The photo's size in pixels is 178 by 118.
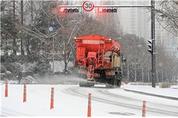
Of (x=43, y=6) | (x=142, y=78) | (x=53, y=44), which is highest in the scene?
(x=43, y=6)

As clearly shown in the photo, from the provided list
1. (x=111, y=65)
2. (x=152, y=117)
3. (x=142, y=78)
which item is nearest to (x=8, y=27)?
(x=111, y=65)

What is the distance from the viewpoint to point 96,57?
39688 millimetres

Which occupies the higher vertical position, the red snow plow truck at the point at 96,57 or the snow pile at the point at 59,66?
the red snow plow truck at the point at 96,57

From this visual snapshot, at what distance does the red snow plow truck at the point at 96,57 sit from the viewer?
39.5 metres

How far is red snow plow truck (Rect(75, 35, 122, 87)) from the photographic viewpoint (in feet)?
130

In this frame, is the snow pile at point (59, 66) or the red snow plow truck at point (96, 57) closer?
the red snow plow truck at point (96, 57)

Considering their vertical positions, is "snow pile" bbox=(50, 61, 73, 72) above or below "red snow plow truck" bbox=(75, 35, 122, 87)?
below

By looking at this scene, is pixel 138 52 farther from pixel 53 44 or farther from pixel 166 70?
pixel 53 44

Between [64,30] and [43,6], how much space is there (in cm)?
497

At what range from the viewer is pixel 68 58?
6831 cm

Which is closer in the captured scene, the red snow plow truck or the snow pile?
the red snow plow truck

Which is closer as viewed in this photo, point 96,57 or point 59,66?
point 96,57

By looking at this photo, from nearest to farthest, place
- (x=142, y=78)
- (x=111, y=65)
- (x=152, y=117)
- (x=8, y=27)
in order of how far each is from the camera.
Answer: (x=152, y=117) → (x=111, y=65) → (x=8, y=27) → (x=142, y=78)

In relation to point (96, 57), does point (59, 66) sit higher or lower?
lower
